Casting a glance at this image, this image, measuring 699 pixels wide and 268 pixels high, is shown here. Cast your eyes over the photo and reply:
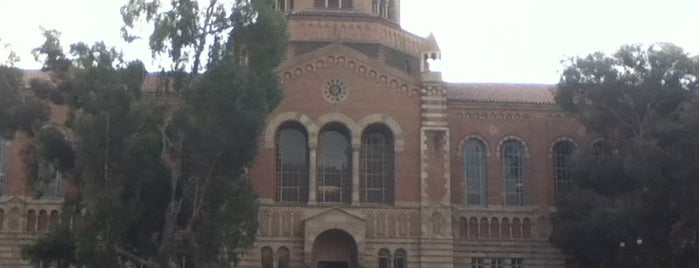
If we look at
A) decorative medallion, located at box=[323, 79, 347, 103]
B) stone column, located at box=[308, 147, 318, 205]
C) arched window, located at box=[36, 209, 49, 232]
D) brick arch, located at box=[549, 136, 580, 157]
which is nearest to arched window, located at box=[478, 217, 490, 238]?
brick arch, located at box=[549, 136, 580, 157]

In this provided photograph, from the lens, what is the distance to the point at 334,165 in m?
42.0

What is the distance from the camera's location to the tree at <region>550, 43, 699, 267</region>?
34438 mm

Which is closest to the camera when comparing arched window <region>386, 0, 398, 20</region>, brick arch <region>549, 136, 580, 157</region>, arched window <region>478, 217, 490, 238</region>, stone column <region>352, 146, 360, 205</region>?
stone column <region>352, 146, 360, 205</region>

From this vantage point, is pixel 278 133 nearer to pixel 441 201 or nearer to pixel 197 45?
pixel 441 201

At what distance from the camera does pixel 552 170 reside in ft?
144

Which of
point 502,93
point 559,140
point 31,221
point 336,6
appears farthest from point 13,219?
point 559,140

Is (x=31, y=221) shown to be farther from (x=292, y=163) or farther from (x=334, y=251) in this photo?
(x=334, y=251)

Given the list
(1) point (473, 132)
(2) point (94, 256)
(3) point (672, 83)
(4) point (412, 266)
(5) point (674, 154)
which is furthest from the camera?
(1) point (473, 132)

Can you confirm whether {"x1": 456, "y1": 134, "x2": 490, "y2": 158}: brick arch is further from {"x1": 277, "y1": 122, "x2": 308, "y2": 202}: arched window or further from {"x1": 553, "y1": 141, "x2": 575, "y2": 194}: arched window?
{"x1": 277, "y1": 122, "x2": 308, "y2": 202}: arched window

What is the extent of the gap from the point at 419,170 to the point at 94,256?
16960 mm

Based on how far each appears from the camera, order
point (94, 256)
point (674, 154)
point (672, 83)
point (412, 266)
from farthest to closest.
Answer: point (412, 266)
point (672, 83)
point (674, 154)
point (94, 256)

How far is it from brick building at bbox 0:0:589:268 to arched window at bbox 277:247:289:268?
1.7 inches

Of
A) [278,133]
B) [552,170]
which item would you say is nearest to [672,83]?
[552,170]

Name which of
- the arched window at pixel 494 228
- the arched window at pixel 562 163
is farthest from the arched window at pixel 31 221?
the arched window at pixel 562 163
